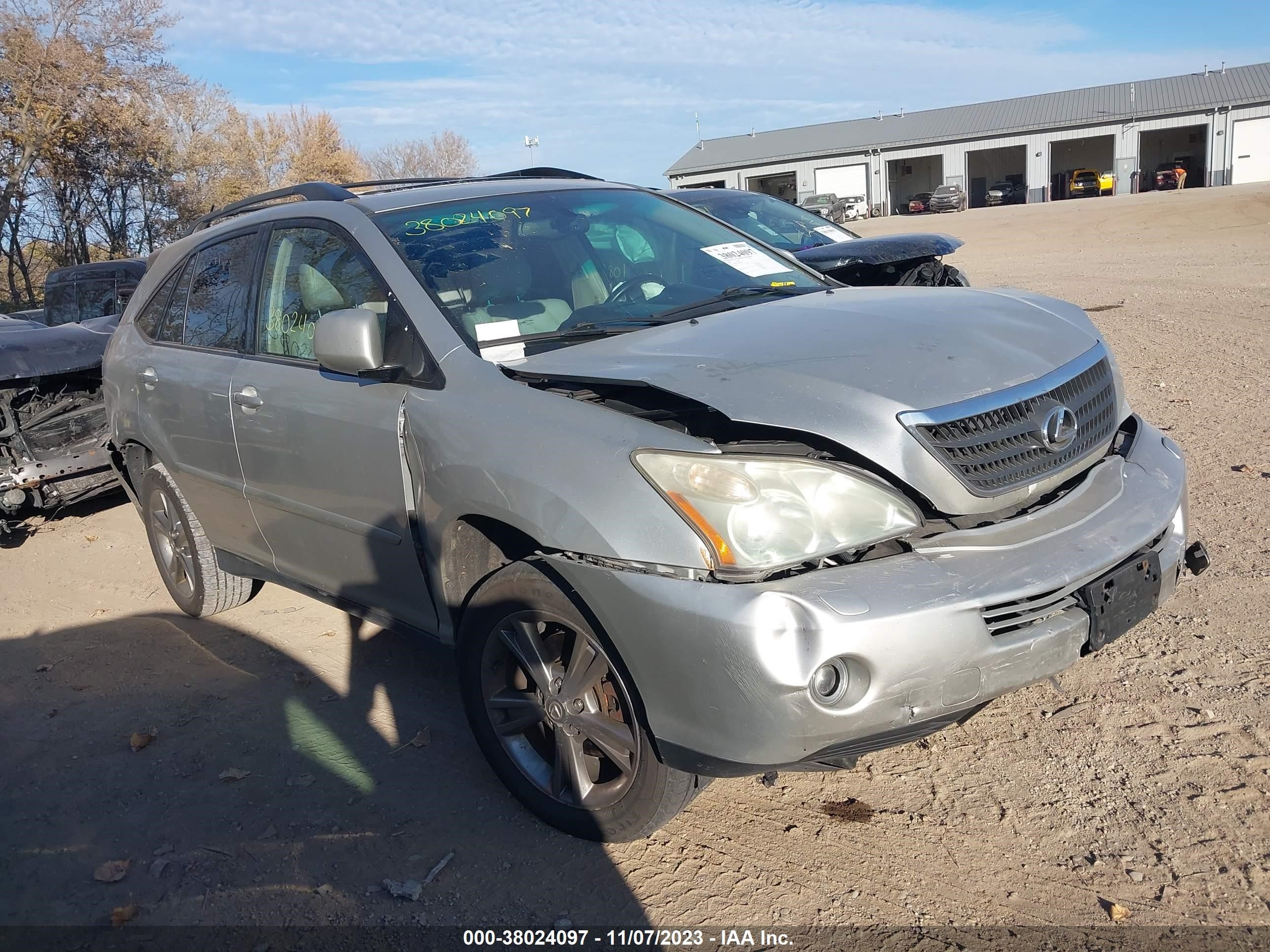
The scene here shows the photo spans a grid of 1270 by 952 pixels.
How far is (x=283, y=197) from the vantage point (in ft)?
15.4

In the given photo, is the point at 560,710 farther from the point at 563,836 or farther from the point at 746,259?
the point at 746,259

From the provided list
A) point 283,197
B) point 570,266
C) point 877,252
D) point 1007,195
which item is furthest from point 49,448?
point 1007,195

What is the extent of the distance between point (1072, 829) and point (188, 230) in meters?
4.94

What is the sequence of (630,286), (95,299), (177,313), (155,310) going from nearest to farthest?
1. (630,286)
2. (177,313)
3. (155,310)
4. (95,299)

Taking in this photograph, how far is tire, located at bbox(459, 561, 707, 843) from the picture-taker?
2.80 metres

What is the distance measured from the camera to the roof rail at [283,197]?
4180 mm

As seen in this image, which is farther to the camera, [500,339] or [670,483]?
[500,339]

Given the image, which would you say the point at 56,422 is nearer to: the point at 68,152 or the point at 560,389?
the point at 560,389

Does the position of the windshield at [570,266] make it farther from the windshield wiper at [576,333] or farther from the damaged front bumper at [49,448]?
the damaged front bumper at [49,448]

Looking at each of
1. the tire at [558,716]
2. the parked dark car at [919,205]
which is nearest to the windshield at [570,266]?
the tire at [558,716]

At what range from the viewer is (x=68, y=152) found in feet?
99.8

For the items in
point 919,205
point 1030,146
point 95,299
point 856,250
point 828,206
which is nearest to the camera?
point 856,250

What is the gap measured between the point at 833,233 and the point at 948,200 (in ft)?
144

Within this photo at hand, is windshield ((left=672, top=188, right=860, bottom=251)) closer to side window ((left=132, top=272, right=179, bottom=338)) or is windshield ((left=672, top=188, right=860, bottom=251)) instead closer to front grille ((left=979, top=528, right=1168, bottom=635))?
side window ((left=132, top=272, right=179, bottom=338))
